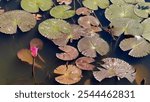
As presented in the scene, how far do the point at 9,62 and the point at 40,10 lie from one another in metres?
0.57

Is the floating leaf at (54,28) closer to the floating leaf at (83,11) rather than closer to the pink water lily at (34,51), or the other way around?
the floating leaf at (83,11)

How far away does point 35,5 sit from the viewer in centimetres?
263

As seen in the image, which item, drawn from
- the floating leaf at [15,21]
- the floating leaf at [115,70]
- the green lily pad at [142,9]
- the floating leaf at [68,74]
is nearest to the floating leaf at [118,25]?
the green lily pad at [142,9]

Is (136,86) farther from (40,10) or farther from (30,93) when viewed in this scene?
(40,10)

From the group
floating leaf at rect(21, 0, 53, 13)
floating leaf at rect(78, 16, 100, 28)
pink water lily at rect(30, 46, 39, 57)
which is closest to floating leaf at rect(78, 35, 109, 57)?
floating leaf at rect(78, 16, 100, 28)

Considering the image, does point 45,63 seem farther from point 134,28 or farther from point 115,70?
point 134,28

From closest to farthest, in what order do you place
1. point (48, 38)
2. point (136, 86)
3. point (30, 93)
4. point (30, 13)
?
point (30, 93)
point (136, 86)
point (48, 38)
point (30, 13)

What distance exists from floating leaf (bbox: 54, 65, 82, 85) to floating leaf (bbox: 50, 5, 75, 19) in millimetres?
523

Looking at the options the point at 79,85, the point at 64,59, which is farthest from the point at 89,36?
the point at 79,85

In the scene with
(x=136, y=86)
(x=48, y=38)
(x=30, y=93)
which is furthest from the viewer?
(x=48, y=38)

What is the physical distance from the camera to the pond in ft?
7.13

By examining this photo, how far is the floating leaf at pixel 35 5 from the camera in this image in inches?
102

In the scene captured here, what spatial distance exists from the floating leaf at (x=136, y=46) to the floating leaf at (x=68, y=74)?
1.33 ft

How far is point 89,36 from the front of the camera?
94.6 inches
